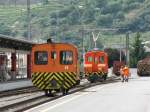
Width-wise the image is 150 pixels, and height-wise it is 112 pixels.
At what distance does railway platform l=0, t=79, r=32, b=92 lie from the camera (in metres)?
44.5

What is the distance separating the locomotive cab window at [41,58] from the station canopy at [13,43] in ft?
20.1

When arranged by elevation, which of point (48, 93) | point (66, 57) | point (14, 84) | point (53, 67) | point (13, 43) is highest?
point (13, 43)

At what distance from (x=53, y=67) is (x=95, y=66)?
29.1 m

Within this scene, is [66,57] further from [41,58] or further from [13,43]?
[13,43]

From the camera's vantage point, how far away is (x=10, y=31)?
124500 mm

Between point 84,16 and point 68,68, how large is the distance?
138113 mm

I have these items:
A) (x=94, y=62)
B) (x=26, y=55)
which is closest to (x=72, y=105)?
(x=26, y=55)

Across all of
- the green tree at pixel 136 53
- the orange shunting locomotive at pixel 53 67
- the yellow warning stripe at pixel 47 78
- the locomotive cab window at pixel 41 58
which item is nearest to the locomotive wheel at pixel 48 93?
the orange shunting locomotive at pixel 53 67

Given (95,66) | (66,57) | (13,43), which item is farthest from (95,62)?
(66,57)

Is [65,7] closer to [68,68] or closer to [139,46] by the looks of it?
[139,46]

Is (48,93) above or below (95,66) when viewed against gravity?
below

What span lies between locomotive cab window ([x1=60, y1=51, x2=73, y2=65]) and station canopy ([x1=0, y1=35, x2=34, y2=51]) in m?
6.74

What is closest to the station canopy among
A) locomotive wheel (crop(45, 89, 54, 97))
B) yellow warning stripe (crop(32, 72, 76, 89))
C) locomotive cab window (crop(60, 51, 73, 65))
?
locomotive cab window (crop(60, 51, 73, 65))

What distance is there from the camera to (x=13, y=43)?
4878 cm
